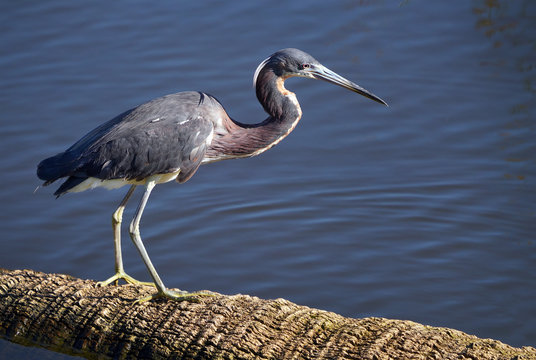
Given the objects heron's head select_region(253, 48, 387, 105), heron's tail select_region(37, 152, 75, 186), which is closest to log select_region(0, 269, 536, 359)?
heron's tail select_region(37, 152, 75, 186)

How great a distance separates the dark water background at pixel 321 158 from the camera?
6926 mm

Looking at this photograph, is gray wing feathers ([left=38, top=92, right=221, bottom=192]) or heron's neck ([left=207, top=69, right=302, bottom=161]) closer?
gray wing feathers ([left=38, top=92, right=221, bottom=192])

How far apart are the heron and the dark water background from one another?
134 cm

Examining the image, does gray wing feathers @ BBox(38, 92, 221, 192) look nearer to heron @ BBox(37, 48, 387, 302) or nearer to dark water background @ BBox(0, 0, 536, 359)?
heron @ BBox(37, 48, 387, 302)

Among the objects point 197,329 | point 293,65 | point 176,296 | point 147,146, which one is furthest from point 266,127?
point 197,329

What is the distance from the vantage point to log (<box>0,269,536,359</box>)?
170 inches

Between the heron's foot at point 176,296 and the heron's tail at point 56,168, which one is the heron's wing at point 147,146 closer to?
the heron's tail at point 56,168

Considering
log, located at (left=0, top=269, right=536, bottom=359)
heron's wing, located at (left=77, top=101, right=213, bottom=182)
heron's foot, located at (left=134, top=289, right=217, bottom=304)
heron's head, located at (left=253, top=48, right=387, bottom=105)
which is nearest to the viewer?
log, located at (left=0, top=269, right=536, bottom=359)

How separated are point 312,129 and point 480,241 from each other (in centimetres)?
270

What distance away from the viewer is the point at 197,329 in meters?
4.68

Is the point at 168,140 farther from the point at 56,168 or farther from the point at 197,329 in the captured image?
the point at 197,329

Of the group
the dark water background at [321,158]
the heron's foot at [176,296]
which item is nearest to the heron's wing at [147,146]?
the heron's foot at [176,296]

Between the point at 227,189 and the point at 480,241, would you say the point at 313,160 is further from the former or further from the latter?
the point at 480,241

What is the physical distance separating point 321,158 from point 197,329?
435cm
